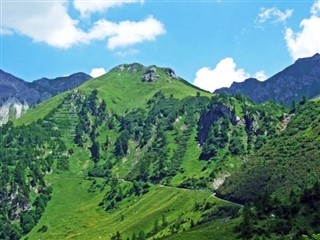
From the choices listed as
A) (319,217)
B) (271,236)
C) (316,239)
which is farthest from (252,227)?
(316,239)

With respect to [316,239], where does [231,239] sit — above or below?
below

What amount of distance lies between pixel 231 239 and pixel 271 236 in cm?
1699

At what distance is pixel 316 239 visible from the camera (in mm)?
105000

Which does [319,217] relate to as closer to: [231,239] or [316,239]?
[231,239]

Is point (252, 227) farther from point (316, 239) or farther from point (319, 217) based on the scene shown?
point (316, 239)

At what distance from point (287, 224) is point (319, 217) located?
13.5 metres

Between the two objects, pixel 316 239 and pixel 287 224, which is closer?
pixel 316 239

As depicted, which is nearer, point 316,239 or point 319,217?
point 316,239

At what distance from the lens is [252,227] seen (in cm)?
19762

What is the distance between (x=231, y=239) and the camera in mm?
197750

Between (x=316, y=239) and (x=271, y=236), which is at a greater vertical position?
(x=316, y=239)

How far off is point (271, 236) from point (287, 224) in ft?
36.0

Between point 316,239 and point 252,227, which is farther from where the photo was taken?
point 252,227

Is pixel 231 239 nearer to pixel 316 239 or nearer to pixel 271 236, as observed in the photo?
pixel 271 236
